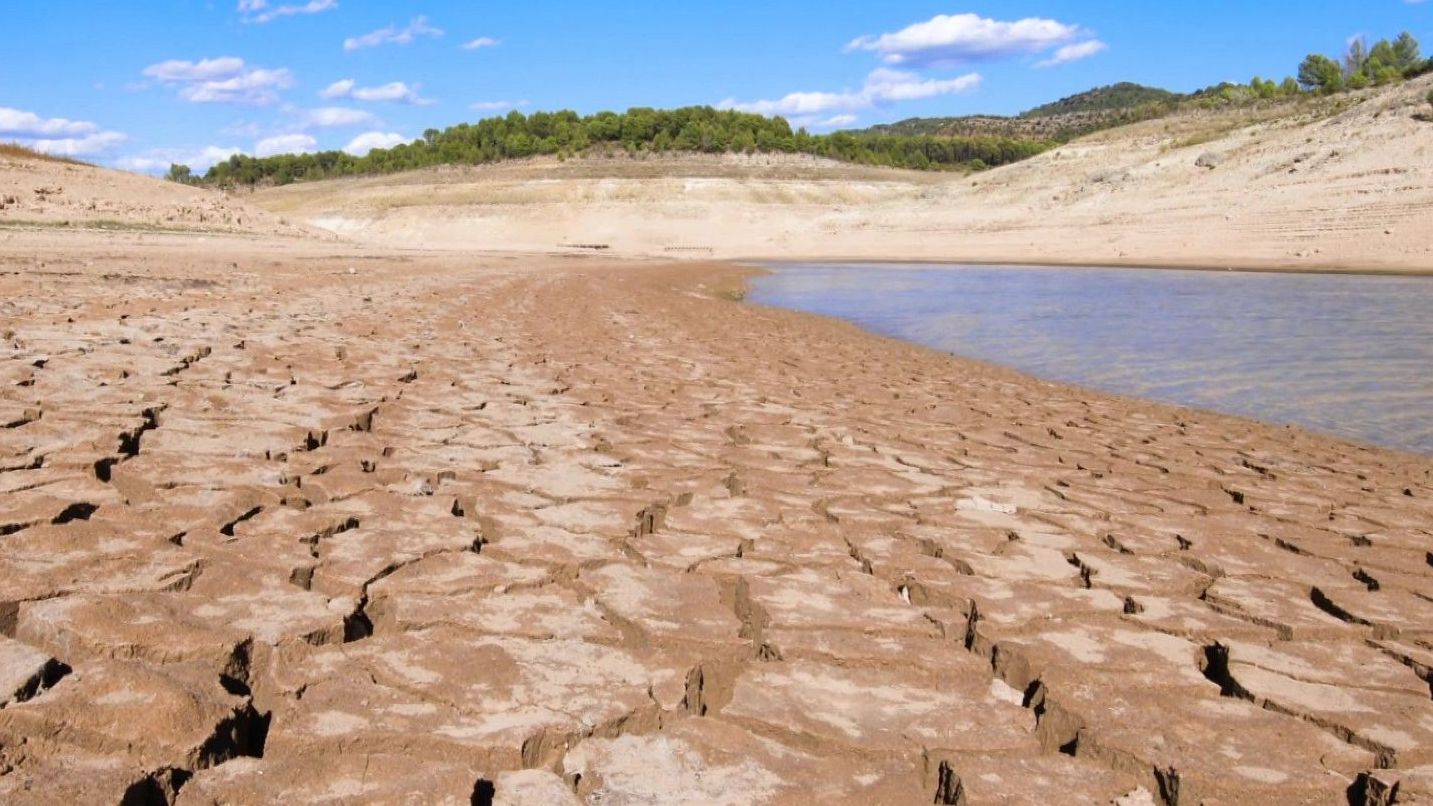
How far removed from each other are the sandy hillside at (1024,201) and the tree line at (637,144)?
238 cm

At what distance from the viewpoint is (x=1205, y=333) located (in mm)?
10477

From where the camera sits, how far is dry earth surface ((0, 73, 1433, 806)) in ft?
5.52

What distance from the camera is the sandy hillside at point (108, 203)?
18.3 metres

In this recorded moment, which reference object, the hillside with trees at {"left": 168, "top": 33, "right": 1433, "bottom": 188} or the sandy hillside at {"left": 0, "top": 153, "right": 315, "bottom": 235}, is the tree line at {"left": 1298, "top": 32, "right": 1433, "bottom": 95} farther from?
the sandy hillside at {"left": 0, "top": 153, "right": 315, "bottom": 235}

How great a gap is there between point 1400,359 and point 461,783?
902 centimetres

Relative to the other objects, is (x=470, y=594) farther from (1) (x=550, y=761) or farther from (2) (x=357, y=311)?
(2) (x=357, y=311)

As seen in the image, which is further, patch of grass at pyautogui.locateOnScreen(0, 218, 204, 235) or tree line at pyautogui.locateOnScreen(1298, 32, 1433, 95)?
tree line at pyautogui.locateOnScreen(1298, 32, 1433, 95)

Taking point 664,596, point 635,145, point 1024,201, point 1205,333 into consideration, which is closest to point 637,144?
point 635,145

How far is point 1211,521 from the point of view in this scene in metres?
3.53

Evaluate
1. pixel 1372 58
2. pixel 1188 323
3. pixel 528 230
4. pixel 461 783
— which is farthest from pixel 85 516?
pixel 1372 58

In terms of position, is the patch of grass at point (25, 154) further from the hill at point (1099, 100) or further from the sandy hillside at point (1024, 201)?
the hill at point (1099, 100)

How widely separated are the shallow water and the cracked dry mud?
5.55ft

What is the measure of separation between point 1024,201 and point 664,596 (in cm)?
3449

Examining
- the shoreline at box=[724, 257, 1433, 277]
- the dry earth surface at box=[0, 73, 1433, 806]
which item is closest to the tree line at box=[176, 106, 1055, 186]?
Answer: the shoreline at box=[724, 257, 1433, 277]
